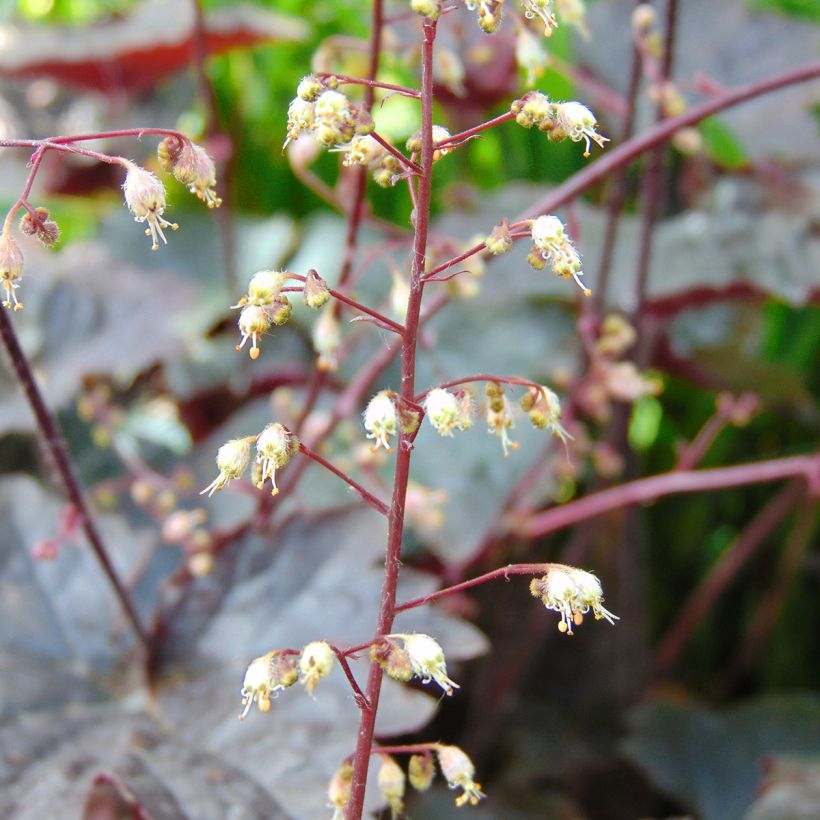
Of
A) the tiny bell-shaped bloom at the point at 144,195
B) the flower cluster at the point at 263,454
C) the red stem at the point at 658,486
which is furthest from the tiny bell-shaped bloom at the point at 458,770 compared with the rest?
the red stem at the point at 658,486

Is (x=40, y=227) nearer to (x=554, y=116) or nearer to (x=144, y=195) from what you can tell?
(x=144, y=195)

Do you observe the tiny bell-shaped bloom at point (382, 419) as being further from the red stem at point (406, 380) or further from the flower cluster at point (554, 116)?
the flower cluster at point (554, 116)

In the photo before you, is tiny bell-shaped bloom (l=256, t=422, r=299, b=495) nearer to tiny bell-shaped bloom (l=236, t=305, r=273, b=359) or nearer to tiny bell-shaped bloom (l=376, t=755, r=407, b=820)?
tiny bell-shaped bloom (l=236, t=305, r=273, b=359)

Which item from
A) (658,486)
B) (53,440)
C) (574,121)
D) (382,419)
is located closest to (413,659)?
(382,419)

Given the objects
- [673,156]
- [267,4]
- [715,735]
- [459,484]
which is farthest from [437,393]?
[267,4]

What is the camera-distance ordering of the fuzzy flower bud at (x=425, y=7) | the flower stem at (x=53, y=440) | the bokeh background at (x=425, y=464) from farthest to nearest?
the bokeh background at (x=425, y=464)
the flower stem at (x=53, y=440)
the fuzzy flower bud at (x=425, y=7)

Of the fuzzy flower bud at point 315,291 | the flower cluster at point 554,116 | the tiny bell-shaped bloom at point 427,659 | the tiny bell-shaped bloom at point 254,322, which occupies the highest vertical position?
the flower cluster at point 554,116

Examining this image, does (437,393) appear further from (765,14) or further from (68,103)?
(68,103)

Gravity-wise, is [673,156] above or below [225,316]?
above
